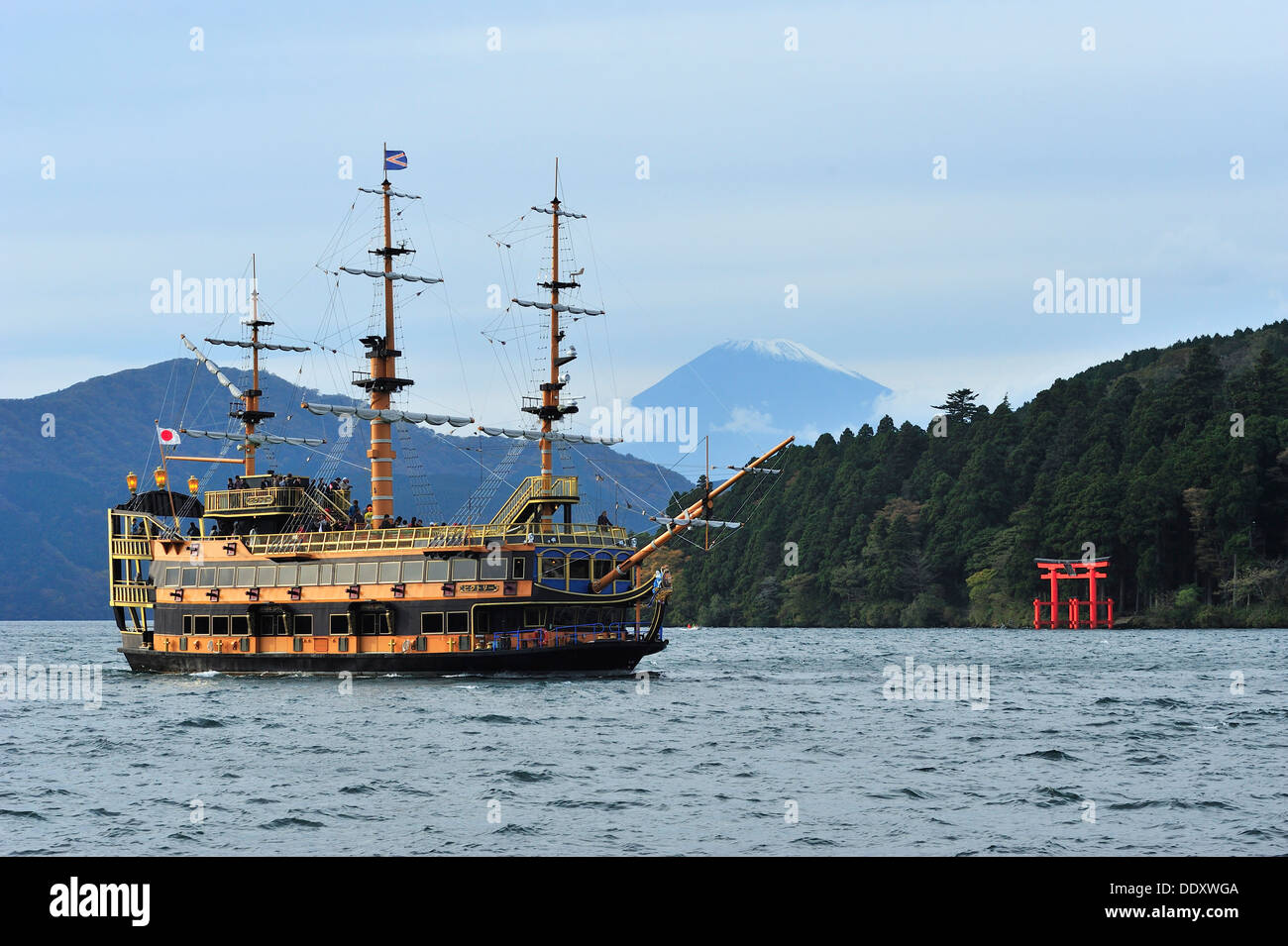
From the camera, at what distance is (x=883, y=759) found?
40.0 meters

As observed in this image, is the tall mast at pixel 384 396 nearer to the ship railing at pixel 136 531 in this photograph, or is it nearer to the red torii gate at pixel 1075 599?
the ship railing at pixel 136 531

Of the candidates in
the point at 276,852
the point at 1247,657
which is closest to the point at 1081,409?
the point at 1247,657

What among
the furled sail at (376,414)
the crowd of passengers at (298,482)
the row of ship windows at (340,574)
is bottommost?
the row of ship windows at (340,574)

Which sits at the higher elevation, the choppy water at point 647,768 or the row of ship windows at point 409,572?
the row of ship windows at point 409,572

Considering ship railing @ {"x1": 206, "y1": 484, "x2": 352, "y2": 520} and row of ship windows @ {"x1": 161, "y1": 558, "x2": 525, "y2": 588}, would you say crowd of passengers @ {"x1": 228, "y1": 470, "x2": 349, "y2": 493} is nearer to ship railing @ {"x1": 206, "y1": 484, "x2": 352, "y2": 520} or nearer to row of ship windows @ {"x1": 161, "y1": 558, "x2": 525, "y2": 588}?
ship railing @ {"x1": 206, "y1": 484, "x2": 352, "y2": 520}

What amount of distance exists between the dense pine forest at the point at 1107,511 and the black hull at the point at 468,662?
67444 mm

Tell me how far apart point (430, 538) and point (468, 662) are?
19.4ft

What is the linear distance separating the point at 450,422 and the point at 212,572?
16585 mm

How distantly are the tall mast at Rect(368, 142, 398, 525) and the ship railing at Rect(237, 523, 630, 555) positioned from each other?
647 centimetres

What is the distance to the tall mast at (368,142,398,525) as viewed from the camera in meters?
79.1

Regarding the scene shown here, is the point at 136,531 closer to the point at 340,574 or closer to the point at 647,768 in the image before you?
the point at 340,574

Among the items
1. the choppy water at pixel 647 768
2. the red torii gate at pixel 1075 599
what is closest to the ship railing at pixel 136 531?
the choppy water at pixel 647 768

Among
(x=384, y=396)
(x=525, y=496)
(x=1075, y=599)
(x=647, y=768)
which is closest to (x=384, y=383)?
(x=384, y=396)

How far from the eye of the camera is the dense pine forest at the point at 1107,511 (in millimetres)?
145250
